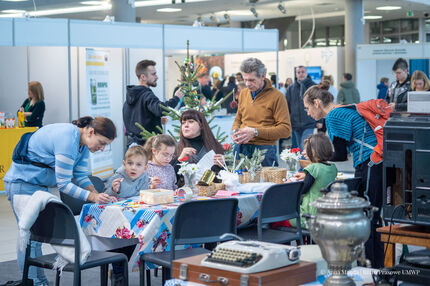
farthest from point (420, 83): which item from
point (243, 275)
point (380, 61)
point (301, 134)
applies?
point (380, 61)

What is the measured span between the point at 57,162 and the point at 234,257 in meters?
1.93

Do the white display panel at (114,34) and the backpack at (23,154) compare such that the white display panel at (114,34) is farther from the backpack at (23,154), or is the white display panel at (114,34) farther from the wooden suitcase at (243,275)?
the wooden suitcase at (243,275)

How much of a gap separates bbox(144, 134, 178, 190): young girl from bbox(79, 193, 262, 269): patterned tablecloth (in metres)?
0.59

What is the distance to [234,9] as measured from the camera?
1856cm

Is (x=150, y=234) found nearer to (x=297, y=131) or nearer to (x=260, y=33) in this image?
(x=297, y=131)

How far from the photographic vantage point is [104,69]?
920 centimetres

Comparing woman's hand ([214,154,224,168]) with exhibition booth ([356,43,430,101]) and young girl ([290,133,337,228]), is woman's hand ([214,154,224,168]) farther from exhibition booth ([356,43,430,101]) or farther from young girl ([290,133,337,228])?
exhibition booth ([356,43,430,101])

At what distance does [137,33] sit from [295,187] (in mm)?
5330

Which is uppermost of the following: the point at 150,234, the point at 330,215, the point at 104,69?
the point at 104,69

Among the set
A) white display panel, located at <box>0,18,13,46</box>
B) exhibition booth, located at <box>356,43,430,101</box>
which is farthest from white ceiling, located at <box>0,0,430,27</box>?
white display panel, located at <box>0,18,13,46</box>

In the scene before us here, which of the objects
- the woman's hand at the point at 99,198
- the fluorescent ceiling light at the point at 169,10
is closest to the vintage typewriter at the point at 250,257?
the woman's hand at the point at 99,198

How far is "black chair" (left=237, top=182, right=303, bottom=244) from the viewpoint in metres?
4.15

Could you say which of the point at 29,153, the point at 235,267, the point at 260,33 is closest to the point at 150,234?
the point at 29,153

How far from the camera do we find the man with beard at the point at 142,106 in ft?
20.9
